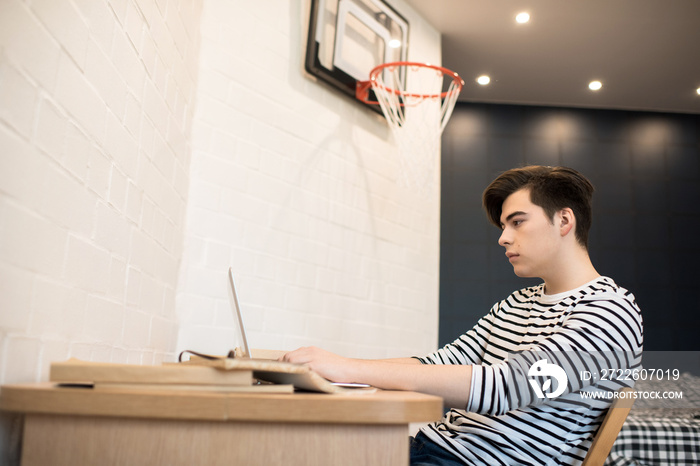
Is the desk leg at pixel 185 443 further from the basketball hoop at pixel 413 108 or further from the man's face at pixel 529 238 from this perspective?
the basketball hoop at pixel 413 108

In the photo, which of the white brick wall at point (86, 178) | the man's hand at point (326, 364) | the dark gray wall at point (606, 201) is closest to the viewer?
the white brick wall at point (86, 178)

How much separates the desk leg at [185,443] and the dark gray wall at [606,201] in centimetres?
438

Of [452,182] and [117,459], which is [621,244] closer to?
[452,182]

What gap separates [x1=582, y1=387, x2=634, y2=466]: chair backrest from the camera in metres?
1.20

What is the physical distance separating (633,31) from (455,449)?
12.8 feet

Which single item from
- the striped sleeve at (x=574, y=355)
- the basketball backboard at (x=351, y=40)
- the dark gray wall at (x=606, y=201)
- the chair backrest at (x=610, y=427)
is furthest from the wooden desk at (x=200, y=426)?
the dark gray wall at (x=606, y=201)

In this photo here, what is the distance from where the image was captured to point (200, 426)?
731 millimetres

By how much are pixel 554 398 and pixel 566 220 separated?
0.51 metres

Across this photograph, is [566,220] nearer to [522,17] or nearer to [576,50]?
[522,17]

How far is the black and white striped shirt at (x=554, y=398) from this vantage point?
1.14 m

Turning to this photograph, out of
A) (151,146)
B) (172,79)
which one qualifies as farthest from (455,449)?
(172,79)

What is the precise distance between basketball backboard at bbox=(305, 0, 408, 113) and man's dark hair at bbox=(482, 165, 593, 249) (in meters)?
1.41

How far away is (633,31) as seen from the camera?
13.8ft

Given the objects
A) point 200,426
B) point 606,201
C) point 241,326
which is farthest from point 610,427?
point 606,201
